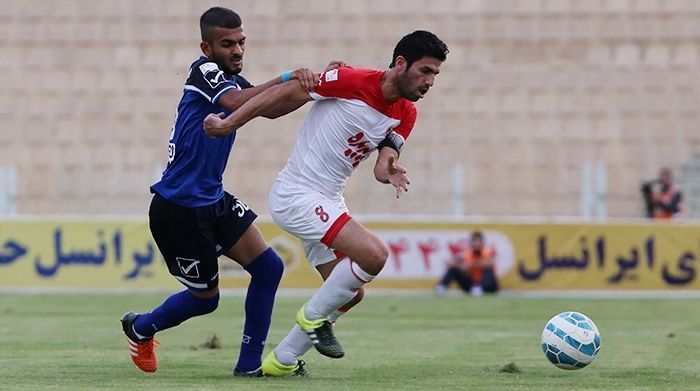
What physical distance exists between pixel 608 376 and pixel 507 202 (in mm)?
13880

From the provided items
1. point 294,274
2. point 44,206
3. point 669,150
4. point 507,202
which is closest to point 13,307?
point 294,274

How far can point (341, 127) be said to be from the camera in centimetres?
805

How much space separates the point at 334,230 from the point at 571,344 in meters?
1.64

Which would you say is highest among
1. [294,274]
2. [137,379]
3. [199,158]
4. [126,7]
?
[126,7]

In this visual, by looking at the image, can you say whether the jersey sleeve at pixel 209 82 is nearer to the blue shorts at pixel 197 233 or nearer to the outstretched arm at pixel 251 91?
the outstretched arm at pixel 251 91

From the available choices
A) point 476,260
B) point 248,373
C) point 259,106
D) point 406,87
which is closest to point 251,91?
point 259,106

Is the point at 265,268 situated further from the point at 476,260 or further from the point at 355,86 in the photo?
the point at 476,260

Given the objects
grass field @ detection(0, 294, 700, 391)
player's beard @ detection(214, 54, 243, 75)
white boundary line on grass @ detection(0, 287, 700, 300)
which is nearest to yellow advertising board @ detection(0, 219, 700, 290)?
white boundary line on grass @ detection(0, 287, 700, 300)

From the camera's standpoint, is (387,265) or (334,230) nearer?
(334,230)

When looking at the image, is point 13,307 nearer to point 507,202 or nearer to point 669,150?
point 507,202

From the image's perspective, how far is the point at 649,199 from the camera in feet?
69.2

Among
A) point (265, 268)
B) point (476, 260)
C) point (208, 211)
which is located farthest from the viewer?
point (476, 260)

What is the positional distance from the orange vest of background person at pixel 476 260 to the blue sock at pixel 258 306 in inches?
469

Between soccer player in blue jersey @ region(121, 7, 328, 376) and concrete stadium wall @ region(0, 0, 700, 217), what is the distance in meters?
14.6
